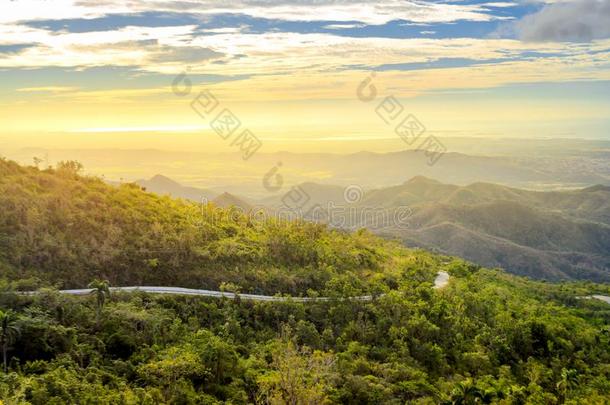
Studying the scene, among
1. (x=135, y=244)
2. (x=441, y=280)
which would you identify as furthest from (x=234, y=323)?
(x=441, y=280)

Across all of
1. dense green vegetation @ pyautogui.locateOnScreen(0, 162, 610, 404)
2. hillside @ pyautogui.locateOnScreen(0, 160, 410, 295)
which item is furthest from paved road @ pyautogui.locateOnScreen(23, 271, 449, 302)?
hillside @ pyautogui.locateOnScreen(0, 160, 410, 295)

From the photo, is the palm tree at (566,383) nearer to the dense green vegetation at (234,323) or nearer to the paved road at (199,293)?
the dense green vegetation at (234,323)

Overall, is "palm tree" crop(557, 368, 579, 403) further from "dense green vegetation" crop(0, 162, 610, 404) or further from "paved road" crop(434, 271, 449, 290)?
"paved road" crop(434, 271, 449, 290)

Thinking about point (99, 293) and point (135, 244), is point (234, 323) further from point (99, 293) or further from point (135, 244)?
point (135, 244)

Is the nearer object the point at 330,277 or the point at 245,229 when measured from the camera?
the point at 330,277

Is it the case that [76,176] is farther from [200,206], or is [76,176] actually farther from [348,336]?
[348,336]

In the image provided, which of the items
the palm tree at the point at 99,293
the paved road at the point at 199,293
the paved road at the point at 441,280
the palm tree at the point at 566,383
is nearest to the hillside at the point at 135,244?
the paved road at the point at 199,293

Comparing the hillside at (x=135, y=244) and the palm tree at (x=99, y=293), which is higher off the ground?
the hillside at (x=135, y=244)

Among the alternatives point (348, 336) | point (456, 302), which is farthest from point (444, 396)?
point (456, 302)
